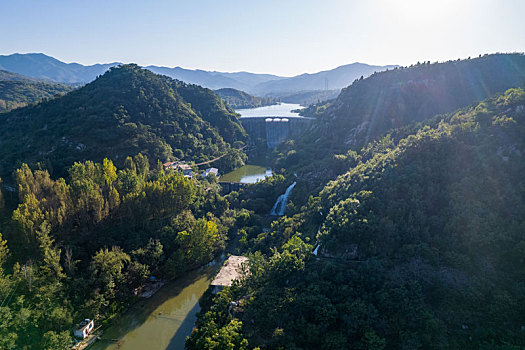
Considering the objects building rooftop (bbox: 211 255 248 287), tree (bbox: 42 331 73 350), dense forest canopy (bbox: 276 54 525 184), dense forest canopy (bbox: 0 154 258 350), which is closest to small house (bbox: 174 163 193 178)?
A: dense forest canopy (bbox: 0 154 258 350)

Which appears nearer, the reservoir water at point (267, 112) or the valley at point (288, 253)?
the valley at point (288, 253)

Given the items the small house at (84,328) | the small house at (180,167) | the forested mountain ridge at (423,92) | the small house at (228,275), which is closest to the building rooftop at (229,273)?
the small house at (228,275)

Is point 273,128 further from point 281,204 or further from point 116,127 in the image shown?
point 281,204

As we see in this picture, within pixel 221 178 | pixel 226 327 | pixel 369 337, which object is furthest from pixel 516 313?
pixel 221 178

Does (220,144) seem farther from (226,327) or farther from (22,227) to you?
(226,327)

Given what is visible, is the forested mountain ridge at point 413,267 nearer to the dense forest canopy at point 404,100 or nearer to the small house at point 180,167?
A: the dense forest canopy at point 404,100
